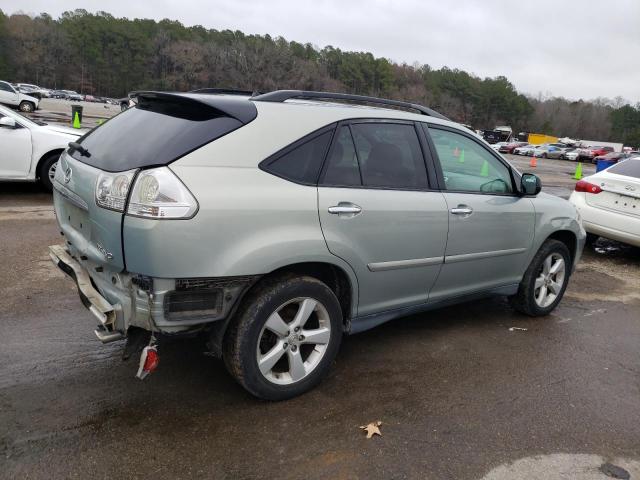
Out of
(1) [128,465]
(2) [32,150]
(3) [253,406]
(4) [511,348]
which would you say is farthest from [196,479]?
(2) [32,150]

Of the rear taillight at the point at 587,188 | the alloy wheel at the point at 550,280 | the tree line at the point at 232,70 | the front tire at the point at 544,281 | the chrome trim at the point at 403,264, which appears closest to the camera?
the chrome trim at the point at 403,264

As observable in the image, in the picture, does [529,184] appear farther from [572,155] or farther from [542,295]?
[572,155]

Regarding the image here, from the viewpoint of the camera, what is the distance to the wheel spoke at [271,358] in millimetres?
3006

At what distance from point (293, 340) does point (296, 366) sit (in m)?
0.17

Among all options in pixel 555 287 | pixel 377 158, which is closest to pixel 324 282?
pixel 377 158

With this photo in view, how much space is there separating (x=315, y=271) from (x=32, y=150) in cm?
675

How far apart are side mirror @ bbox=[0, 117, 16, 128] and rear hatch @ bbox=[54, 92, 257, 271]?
5520 millimetres

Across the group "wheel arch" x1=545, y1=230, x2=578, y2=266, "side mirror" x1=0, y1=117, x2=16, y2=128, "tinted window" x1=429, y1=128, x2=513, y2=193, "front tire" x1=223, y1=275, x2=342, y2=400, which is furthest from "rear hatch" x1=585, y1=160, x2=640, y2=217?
"side mirror" x1=0, y1=117, x2=16, y2=128

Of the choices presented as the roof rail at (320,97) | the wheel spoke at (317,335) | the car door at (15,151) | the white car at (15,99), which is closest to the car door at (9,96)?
the white car at (15,99)

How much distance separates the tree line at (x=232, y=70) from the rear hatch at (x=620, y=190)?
3549 inches

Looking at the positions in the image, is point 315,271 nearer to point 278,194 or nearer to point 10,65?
point 278,194

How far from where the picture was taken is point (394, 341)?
13.8ft

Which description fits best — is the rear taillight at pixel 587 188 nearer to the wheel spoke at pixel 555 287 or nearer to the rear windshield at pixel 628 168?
the rear windshield at pixel 628 168

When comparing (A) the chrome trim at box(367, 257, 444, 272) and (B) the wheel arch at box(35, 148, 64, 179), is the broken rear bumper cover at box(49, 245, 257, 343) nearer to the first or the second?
(A) the chrome trim at box(367, 257, 444, 272)
